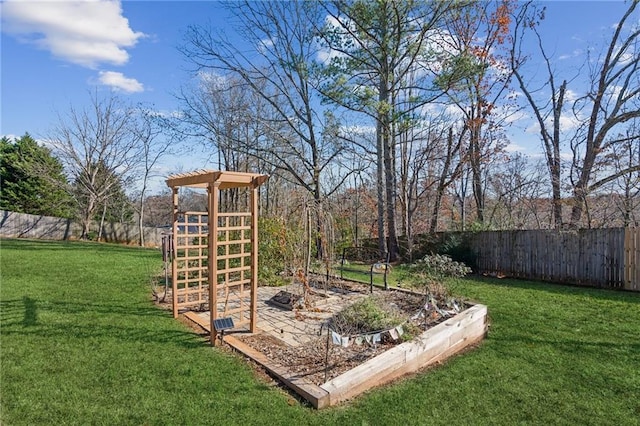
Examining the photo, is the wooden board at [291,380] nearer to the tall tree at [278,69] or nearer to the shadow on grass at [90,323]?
the shadow on grass at [90,323]

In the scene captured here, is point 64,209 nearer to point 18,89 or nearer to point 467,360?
point 18,89

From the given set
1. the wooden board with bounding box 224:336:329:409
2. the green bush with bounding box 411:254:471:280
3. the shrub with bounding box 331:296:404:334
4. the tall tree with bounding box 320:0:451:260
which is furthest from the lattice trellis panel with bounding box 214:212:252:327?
the tall tree with bounding box 320:0:451:260

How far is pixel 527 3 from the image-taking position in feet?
36.8

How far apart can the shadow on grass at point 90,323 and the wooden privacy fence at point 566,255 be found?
23.4 ft

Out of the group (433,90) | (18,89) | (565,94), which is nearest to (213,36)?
(18,89)

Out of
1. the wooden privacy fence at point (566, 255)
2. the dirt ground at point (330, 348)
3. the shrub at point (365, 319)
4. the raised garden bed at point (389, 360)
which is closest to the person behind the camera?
the raised garden bed at point (389, 360)

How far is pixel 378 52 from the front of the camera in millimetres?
9344

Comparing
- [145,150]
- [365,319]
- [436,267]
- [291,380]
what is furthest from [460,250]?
[145,150]

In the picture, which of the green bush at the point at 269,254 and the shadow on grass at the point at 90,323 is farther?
the green bush at the point at 269,254

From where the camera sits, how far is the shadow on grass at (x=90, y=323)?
12.2 ft

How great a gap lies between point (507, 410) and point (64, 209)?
855 inches

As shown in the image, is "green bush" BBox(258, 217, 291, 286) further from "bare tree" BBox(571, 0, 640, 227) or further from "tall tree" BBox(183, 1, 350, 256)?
"bare tree" BBox(571, 0, 640, 227)

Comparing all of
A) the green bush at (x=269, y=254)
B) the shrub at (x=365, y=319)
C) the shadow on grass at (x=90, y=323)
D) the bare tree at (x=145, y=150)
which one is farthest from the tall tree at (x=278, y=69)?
the bare tree at (x=145, y=150)

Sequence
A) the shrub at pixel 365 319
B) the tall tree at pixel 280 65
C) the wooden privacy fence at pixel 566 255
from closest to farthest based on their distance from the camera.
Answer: the shrub at pixel 365 319, the wooden privacy fence at pixel 566 255, the tall tree at pixel 280 65
